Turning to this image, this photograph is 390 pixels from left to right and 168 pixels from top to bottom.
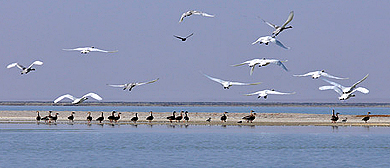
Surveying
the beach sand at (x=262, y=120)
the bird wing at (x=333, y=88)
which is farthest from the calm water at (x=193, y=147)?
the beach sand at (x=262, y=120)

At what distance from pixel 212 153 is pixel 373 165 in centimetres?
873

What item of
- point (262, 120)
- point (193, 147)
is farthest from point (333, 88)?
point (262, 120)

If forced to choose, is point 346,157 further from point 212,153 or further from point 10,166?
point 10,166

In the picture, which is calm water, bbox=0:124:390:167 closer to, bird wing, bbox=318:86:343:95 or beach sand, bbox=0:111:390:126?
bird wing, bbox=318:86:343:95

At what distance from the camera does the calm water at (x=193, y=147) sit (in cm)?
3431

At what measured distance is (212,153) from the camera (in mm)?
38406

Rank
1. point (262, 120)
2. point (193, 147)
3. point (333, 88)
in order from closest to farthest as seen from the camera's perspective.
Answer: point (333, 88) < point (193, 147) < point (262, 120)

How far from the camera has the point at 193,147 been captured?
135 ft

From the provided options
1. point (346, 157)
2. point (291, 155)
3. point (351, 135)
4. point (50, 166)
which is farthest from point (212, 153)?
point (351, 135)

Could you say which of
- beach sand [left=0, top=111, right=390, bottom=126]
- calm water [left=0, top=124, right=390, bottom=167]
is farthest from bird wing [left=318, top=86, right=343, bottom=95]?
beach sand [left=0, top=111, right=390, bottom=126]

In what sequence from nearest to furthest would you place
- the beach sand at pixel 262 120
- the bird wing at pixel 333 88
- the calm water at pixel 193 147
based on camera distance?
the calm water at pixel 193 147 < the bird wing at pixel 333 88 < the beach sand at pixel 262 120

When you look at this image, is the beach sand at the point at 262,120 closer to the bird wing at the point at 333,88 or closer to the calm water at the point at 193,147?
the calm water at the point at 193,147

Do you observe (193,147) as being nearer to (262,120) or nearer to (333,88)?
(333,88)

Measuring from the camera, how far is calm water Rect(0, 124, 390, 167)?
34.3 meters
